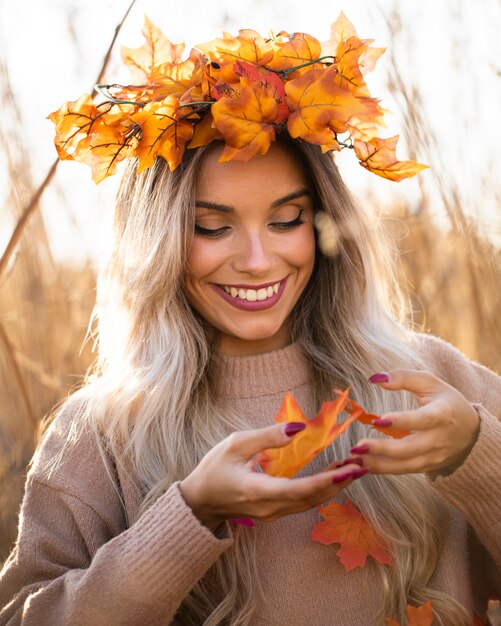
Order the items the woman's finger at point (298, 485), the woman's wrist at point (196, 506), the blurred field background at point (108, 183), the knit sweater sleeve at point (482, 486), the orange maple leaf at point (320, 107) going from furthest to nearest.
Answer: the blurred field background at point (108, 183) < the orange maple leaf at point (320, 107) < the knit sweater sleeve at point (482, 486) < the woman's wrist at point (196, 506) < the woman's finger at point (298, 485)

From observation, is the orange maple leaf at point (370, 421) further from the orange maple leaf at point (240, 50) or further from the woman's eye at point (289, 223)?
the orange maple leaf at point (240, 50)

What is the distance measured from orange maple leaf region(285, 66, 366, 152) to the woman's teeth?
33cm

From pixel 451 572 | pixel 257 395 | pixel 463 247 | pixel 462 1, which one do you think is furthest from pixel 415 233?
pixel 451 572

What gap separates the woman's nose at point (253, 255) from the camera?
1.72 meters

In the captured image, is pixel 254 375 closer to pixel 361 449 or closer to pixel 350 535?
pixel 350 535

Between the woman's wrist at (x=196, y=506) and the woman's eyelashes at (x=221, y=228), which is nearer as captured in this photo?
the woman's wrist at (x=196, y=506)

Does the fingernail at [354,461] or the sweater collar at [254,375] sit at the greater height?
the sweater collar at [254,375]

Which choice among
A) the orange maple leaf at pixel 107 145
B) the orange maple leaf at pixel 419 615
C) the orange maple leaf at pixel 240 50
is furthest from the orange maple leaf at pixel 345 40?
the orange maple leaf at pixel 419 615

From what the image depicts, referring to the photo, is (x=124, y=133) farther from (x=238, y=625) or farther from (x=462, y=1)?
(x=462, y=1)

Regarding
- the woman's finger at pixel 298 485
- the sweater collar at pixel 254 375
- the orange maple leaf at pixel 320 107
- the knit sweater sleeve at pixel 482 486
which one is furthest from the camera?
the sweater collar at pixel 254 375

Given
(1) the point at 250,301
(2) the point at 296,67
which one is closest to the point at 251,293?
(1) the point at 250,301

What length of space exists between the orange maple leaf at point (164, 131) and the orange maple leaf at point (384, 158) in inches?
14.2

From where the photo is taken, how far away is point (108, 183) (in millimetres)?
2053

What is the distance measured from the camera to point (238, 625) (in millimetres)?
1626
